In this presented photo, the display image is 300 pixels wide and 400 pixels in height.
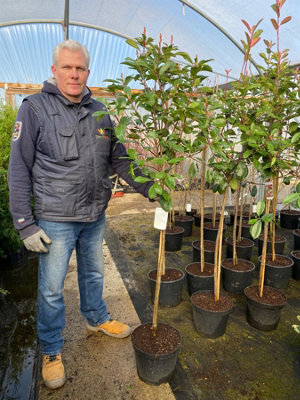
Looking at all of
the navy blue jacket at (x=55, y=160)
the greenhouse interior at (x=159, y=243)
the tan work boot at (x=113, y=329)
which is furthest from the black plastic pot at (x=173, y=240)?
the navy blue jacket at (x=55, y=160)

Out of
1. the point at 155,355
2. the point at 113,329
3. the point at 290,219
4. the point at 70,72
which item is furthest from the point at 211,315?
the point at 290,219

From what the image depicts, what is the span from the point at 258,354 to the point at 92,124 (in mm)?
1686

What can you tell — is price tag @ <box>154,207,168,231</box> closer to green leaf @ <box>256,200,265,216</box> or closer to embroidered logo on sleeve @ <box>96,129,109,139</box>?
green leaf @ <box>256,200,265,216</box>

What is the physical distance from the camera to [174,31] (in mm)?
6055

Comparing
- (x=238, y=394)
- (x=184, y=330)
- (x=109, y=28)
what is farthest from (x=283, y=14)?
(x=238, y=394)

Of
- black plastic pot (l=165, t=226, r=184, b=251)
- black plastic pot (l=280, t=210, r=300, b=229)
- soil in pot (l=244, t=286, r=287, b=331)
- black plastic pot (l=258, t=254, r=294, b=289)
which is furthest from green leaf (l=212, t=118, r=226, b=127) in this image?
black plastic pot (l=280, t=210, r=300, b=229)

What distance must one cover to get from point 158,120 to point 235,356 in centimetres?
145

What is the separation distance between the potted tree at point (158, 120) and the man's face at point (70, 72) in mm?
215

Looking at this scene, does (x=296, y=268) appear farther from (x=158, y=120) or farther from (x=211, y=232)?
(x=158, y=120)

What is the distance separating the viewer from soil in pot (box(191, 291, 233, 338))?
189 centimetres

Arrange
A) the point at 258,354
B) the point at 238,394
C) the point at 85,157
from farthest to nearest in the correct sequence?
the point at 258,354 → the point at 85,157 → the point at 238,394

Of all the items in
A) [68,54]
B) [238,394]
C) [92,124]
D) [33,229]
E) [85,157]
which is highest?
[68,54]

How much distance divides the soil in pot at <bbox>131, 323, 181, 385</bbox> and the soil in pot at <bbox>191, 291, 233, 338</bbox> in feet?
1.03

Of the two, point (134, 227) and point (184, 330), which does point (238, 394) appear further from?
point (134, 227)
